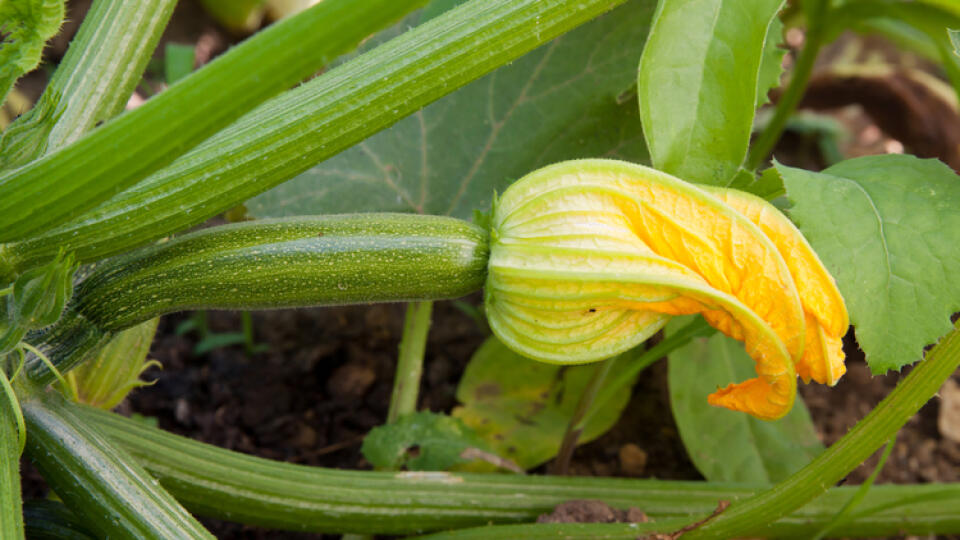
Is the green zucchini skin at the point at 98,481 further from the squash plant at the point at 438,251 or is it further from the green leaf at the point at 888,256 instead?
the green leaf at the point at 888,256

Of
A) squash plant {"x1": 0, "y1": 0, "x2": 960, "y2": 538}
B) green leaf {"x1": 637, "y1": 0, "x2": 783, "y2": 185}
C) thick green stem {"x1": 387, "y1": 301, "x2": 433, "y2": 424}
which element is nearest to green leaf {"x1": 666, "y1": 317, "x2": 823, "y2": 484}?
squash plant {"x1": 0, "y1": 0, "x2": 960, "y2": 538}

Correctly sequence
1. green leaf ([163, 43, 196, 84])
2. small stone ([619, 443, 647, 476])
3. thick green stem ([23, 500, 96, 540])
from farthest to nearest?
green leaf ([163, 43, 196, 84])
small stone ([619, 443, 647, 476])
thick green stem ([23, 500, 96, 540])

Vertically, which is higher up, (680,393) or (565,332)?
(680,393)

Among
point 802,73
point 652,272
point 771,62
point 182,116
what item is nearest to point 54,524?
point 182,116

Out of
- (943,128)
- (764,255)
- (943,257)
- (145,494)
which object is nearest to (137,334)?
(145,494)

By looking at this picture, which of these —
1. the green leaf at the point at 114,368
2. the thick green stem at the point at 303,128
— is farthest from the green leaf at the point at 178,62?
the thick green stem at the point at 303,128

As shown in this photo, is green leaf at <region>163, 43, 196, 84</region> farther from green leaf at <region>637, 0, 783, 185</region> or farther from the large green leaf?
green leaf at <region>637, 0, 783, 185</region>

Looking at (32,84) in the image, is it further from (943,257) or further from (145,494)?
(943,257)
